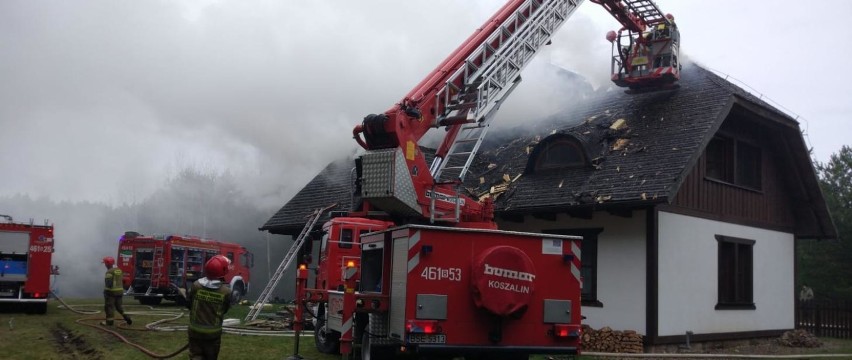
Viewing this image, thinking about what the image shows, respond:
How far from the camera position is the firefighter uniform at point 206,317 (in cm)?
762

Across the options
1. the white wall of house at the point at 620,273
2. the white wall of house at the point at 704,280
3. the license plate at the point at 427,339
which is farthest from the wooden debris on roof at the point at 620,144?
the license plate at the point at 427,339

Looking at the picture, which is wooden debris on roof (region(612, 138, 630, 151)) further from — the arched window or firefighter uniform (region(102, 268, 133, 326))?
firefighter uniform (region(102, 268, 133, 326))

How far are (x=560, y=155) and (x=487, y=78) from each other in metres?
3.79

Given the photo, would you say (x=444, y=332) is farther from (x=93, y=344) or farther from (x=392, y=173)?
(x=93, y=344)

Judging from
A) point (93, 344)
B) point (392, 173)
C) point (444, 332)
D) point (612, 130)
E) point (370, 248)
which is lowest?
point (93, 344)

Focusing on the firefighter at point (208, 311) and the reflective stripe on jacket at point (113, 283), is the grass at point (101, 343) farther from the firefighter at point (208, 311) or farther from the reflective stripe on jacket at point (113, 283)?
the firefighter at point (208, 311)

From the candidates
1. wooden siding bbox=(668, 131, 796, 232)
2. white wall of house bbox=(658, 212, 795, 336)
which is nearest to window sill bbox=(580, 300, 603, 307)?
white wall of house bbox=(658, 212, 795, 336)

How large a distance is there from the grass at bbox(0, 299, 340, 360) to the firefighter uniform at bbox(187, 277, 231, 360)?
13.4 ft

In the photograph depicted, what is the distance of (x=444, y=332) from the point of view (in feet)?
28.1

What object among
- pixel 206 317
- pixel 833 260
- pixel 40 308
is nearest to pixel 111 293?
pixel 40 308

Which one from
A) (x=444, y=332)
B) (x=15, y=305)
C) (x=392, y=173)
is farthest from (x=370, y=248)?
(x=15, y=305)

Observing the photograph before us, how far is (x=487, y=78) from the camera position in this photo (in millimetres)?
13969

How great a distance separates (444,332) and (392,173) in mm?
2999

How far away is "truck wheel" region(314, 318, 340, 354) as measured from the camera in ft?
40.4
